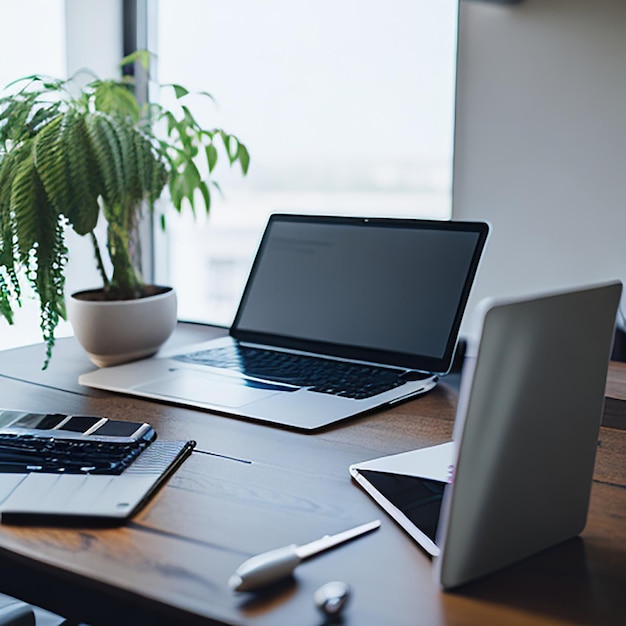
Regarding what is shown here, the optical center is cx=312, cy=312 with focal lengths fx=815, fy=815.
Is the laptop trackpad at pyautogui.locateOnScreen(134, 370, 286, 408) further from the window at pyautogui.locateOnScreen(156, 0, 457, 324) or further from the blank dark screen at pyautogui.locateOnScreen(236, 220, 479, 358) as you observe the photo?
the window at pyautogui.locateOnScreen(156, 0, 457, 324)

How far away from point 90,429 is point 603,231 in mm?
1185

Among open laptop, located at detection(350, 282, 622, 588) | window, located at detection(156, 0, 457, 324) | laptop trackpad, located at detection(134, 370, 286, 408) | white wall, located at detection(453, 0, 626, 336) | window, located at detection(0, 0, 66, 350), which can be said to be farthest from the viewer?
window, located at detection(156, 0, 457, 324)

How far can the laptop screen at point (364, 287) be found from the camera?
1.13m

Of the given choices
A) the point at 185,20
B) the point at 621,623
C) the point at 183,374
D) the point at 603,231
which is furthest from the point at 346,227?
the point at 185,20

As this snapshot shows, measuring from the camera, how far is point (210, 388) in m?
1.06

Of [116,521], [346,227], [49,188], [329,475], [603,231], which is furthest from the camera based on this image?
[603,231]

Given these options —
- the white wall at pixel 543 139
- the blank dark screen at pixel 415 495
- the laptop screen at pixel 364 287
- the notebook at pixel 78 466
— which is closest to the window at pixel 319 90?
the white wall at pixel 543 139

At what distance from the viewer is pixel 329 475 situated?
781 mm

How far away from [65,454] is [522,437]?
0.44m

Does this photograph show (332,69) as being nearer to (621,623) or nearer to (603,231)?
(603,231)

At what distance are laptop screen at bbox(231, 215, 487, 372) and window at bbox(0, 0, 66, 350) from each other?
0.67 meters

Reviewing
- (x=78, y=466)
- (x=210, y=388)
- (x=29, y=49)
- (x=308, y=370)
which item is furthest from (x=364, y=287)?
(x=29, y=49)

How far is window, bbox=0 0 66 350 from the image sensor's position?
171 centimetres

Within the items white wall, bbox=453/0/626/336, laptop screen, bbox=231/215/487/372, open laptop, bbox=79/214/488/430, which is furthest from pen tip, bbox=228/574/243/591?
white wall, bbox=453/0/626/336
